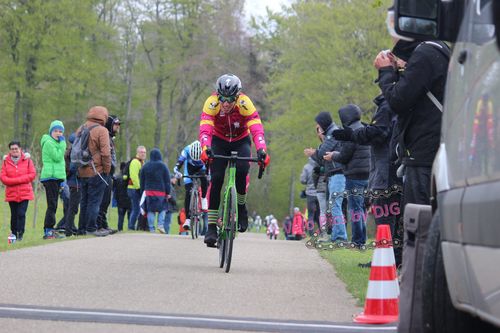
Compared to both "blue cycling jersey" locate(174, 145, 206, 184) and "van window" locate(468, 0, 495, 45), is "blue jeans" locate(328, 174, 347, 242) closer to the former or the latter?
"blue cycling jersey" locate(174, 145, 206, 184)

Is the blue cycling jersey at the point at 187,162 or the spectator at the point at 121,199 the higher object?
the blue cycling jersey at the point at 187,162

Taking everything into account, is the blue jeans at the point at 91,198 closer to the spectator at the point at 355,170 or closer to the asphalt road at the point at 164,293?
the asphalt road at the point at 164,293

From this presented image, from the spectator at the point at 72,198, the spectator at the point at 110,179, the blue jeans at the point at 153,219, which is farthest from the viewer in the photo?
the blue jeans at the point at 153,219

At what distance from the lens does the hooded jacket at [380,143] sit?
37.3 feet

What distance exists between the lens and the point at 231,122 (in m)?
12.4

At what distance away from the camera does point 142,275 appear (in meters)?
11.0

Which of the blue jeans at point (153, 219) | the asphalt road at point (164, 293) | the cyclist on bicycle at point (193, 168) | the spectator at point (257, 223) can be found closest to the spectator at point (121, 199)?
the blue jeans at point (153, 219)

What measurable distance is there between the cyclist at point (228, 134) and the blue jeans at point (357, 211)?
8.01 ft

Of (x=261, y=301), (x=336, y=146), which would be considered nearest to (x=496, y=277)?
(x=261, y=301)

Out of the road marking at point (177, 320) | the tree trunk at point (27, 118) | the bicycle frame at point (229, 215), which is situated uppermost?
the tree trunk at point (27, 118)

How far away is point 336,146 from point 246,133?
16.4ft

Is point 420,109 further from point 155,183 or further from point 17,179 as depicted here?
point 155,183

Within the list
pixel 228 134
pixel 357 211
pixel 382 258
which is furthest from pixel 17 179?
pixel 382 258

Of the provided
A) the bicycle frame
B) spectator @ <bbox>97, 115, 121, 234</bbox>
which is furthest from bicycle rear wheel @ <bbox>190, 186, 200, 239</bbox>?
the bicycle frame
